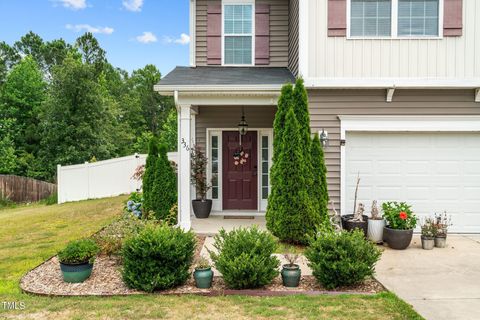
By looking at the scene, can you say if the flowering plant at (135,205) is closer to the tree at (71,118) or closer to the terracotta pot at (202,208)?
the terracotta pot at (202,208)

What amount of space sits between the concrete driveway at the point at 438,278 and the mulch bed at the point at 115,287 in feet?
1.32

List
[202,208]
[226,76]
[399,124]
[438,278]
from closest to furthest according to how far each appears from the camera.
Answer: [438,278], [399,124], [226,76], [202,208]

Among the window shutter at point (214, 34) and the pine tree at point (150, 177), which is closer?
the pine tree at point (150, 177)

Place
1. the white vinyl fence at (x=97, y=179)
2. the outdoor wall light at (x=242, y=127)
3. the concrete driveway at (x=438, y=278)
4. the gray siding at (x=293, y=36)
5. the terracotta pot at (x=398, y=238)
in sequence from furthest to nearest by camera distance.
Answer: the white vinyl fence at (x=97, y=179)
the outdoor wall light at (x=242, y=127)
the gray siding at (x=293, y=36)
the terracotta pot at (x=398, y=238)
the concrete driveway at (x=438, y=278)

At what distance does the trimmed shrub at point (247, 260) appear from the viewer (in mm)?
4715

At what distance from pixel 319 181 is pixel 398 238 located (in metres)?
1.59

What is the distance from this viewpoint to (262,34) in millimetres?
9633

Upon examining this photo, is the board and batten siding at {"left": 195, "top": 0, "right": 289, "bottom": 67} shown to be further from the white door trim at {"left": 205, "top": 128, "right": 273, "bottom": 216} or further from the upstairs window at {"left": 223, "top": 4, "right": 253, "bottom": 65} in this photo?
the white door trim at {"left": 205, "top": 128, "right": 273, "bottom": 216}

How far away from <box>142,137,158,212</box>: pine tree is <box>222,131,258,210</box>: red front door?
5.80 ft

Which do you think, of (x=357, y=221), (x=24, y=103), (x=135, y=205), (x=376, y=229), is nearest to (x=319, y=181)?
(x=357, y=221)

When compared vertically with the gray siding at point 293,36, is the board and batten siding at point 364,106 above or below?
below

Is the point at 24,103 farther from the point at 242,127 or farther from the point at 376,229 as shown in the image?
the point at 376,229

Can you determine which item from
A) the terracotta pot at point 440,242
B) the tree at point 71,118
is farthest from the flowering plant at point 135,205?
the tree at point 71,118

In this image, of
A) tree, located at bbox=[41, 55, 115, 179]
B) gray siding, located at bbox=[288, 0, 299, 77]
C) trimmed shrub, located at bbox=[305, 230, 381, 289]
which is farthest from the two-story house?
tree, located at bbox=[41, 55, 115, 179]
